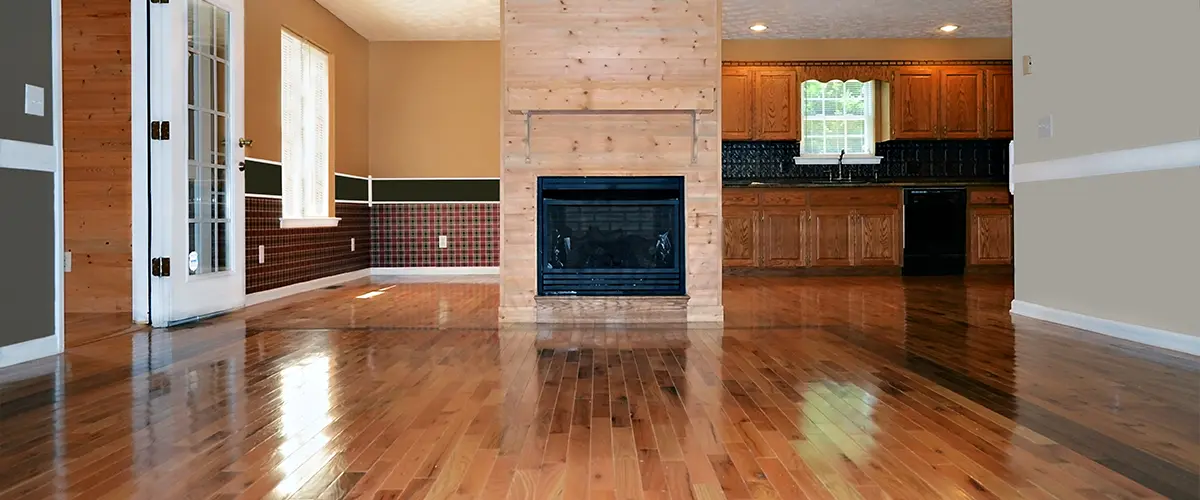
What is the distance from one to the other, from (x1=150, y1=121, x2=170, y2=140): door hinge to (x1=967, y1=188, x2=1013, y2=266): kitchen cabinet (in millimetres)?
7237

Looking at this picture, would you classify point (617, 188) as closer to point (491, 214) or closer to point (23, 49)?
point (23, 49)

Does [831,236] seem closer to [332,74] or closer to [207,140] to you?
[332,74]

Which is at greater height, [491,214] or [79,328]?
[491,214]

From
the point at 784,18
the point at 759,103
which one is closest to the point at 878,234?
the point at 759,103

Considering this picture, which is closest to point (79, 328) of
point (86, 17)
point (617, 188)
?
point (86, 17)

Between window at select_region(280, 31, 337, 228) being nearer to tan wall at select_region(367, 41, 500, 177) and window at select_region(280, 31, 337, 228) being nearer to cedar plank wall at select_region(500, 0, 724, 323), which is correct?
tan wall at select_region(367, 41, 500, 177)

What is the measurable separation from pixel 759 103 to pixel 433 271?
149 inches

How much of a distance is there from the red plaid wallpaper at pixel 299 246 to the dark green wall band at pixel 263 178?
7cm

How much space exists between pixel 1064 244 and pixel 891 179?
4189 mm

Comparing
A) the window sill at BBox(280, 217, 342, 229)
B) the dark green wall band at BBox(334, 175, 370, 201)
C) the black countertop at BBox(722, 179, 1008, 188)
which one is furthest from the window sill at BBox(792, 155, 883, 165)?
the window sill at BBox(280, 217, 342, 229)

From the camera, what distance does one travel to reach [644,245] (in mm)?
4793

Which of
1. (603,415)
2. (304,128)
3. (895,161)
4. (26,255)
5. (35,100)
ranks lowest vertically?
(603,415)

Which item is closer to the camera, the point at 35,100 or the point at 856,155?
the point at 35,100

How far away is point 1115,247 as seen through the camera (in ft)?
13.9
